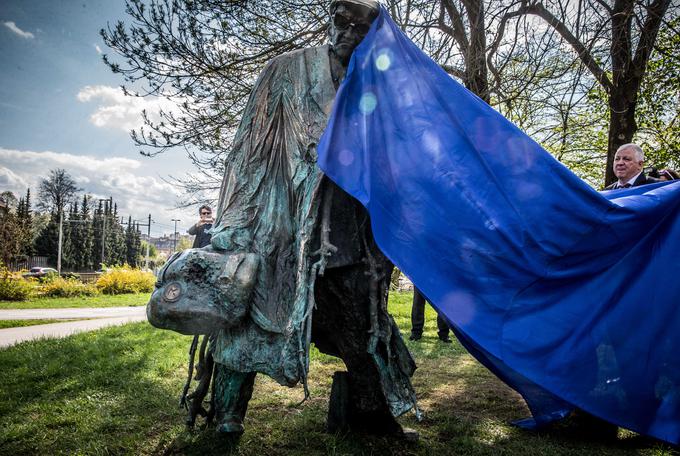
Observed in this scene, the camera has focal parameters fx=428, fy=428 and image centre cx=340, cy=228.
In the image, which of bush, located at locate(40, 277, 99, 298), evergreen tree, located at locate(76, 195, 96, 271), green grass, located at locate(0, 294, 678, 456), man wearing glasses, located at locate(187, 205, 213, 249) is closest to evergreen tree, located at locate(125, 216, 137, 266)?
evergreen tree, located at locate(76, 195, 96, 271)

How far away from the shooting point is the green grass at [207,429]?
2662 mm

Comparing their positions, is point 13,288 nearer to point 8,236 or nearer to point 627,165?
point 627,165

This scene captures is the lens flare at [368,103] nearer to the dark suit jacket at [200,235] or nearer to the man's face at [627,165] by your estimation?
A: the man's face at [627,165]

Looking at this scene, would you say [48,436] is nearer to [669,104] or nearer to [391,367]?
[391,367]

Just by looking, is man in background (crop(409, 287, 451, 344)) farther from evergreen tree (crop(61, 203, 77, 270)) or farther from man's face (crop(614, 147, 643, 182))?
evergreen tree (crop(61, 203, 77, 270))

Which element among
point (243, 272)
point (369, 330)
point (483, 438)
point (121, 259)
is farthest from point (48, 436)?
point (121, 259)

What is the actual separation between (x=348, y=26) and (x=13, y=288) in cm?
1706

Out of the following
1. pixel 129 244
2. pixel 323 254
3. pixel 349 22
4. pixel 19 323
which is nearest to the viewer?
pixel 323 254

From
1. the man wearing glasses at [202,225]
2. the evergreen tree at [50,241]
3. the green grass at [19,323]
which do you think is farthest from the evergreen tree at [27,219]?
the man wearing glasses at [202,225]

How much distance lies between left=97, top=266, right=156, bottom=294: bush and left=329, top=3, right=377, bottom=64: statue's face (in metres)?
18.7

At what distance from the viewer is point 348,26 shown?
2.54 m

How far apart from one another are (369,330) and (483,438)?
1.35 meters

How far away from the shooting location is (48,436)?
280 cm

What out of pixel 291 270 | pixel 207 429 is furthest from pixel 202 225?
pixel 291 270
